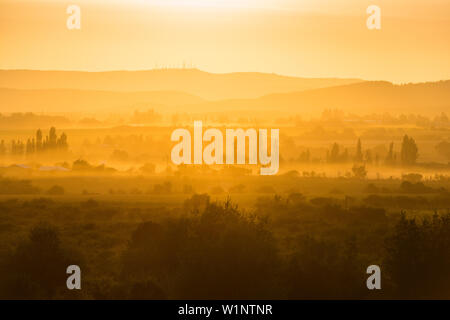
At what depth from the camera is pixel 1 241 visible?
4300cm

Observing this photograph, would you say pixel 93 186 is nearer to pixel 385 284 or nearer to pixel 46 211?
pixel 46 211

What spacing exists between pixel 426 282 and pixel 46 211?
3742 cm

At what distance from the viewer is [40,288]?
31812 millimetres

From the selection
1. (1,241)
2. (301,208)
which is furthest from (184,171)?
(1,241)

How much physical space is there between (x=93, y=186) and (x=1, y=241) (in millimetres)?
77826

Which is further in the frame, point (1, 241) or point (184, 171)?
point (184, 171)
